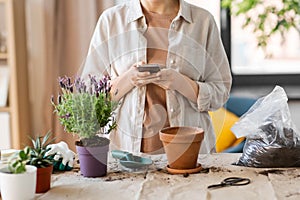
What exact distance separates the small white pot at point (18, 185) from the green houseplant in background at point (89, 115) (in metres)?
0.19

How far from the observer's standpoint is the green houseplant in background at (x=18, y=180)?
1.29 m

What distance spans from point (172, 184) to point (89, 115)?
0.94ft

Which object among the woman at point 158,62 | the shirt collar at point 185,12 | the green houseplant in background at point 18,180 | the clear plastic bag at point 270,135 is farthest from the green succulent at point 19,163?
the shirt collar at point 185,12

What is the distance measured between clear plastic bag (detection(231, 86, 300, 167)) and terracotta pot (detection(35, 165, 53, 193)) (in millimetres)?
563

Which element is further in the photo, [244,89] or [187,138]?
[244,89]

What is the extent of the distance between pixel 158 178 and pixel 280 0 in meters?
2.06

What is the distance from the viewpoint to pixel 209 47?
1858 millimetres

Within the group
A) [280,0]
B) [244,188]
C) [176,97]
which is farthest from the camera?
[280,0]

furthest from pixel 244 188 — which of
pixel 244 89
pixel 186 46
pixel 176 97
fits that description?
pixel 244 89

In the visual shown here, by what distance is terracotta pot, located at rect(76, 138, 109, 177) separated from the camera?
4.80 ft

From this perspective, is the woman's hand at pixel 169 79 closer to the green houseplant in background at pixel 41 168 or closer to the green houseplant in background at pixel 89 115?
the green houseplant in background at pixel 89 115

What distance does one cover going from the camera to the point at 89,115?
1.43m

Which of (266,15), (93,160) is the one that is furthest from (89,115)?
(266,15)

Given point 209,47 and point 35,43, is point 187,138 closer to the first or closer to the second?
point 209,47
